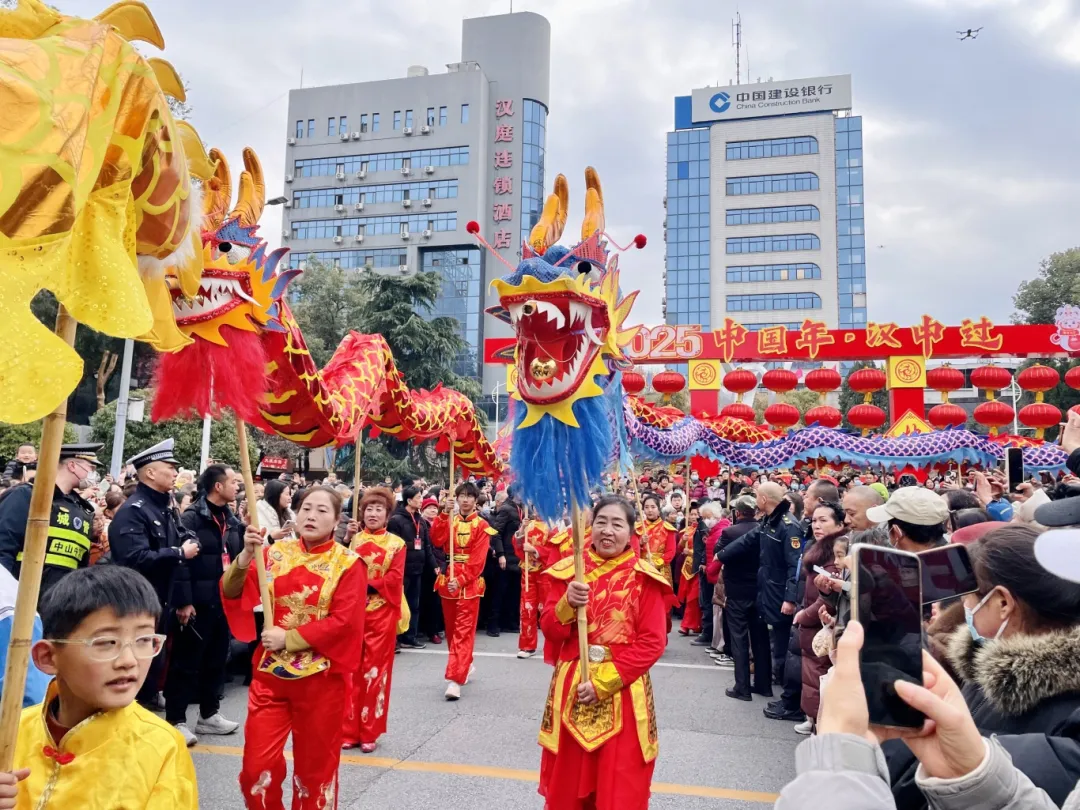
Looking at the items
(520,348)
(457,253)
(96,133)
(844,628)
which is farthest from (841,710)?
(457,253)

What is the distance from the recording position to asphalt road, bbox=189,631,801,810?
389 cm

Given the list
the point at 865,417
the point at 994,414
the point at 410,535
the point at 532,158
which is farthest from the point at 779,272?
the point at 410,535

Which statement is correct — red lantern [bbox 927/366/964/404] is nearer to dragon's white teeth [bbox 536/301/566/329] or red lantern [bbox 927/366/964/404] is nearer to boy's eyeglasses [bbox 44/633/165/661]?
dragon's white teeth [bbox 536/301/566/329]

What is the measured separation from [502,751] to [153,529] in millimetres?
2427

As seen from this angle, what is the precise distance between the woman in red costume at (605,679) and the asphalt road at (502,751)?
875 mm

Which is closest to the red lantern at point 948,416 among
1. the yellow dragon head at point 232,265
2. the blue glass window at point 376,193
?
the yellow dragon head at point 232,265

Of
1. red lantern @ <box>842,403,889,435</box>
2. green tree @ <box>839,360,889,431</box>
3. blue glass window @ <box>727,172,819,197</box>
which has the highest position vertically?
blue glass window @ <box>727,172,819,197</box>

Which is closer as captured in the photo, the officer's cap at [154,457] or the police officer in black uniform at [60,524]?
the police officer in black uniform at [60,524]

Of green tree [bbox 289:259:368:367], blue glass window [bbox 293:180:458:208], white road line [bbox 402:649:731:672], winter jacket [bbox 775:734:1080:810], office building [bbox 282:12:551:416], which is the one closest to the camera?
winter jacket [bbox 775:734:1080:810]

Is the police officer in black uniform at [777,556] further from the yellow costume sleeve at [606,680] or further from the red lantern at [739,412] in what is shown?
the red lantern at [739,412]

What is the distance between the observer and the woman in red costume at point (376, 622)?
15.3ft

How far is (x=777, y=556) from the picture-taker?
5492mm

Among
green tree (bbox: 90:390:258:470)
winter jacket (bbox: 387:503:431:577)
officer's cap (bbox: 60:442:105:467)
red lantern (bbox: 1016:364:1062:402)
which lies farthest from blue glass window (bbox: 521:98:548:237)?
officer's cap (bbox: 60:442:105:467)

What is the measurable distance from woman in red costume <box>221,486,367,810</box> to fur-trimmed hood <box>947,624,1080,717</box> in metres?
2.60
